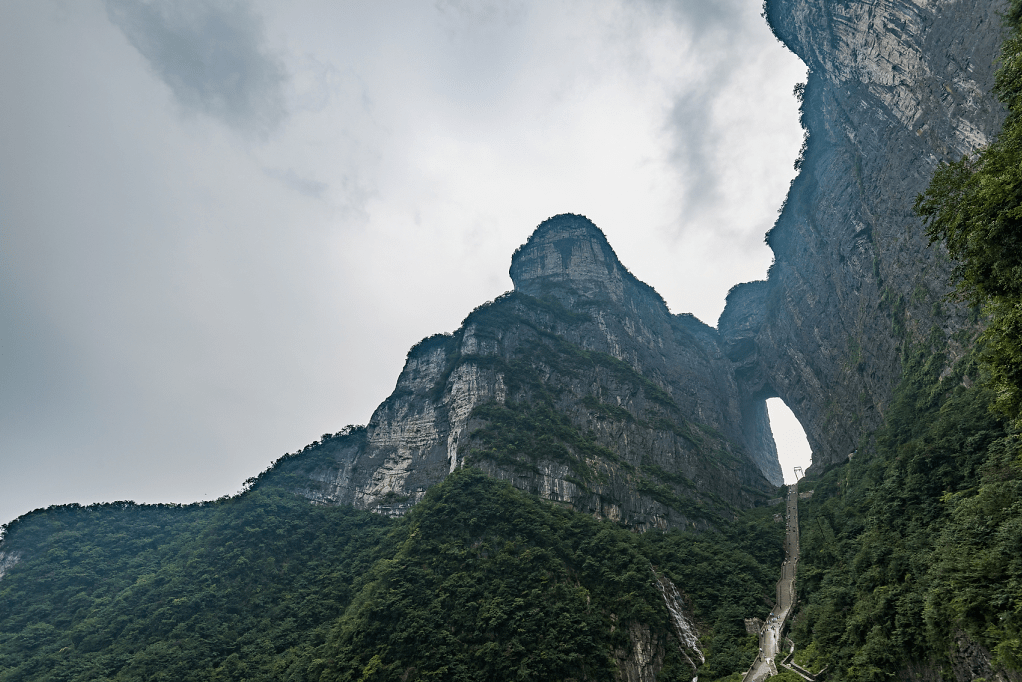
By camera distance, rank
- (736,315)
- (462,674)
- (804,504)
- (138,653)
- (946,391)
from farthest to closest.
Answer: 1. (736,315)
2. (804,504)
3. (138,653)
4. (946,391)
5. (462,674)

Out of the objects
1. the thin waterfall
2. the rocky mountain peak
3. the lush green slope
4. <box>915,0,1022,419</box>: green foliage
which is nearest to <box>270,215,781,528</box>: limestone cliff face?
the rocky mountain peak

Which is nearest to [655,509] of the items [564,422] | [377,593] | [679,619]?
[564,422]

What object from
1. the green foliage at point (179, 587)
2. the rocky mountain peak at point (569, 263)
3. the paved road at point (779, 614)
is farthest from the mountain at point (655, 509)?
the rocky mountain peak at point (569, 263)

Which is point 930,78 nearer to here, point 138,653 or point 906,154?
point 906,154

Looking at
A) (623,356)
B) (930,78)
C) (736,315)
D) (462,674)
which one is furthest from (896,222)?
(736,315)

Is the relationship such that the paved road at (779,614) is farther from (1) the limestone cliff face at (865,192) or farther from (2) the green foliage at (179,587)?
(2) the green foliage at (179,587)
